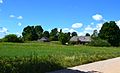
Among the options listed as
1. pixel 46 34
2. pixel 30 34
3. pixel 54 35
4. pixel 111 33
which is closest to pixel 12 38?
pixel 111 33

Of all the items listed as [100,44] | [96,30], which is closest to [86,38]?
[96,30]

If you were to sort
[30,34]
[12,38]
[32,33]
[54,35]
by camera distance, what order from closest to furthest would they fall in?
[12,38], [30,34], [32,33], [54,35]

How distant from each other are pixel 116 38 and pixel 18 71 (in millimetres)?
86803

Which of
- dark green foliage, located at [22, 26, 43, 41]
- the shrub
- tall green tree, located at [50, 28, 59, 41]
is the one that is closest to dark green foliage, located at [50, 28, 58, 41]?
tall green tree, located at [50, 28, 59, 41]

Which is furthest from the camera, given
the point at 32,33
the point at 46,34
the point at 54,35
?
the point at 46,34

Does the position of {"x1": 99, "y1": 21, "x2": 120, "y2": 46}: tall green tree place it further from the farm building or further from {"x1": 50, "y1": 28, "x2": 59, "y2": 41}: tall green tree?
{"x1": 50, "y1": 28, "x2": 59, "y2": 41}: tall green tree

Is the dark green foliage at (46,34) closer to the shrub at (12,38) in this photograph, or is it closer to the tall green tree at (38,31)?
the tall green tree at (38,31)

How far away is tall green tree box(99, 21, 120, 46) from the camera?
327ft

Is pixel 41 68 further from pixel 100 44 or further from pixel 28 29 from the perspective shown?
pixel 28 29

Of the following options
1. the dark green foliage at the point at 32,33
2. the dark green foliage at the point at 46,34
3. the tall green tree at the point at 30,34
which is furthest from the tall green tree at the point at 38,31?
the tall green tree at the point at 30,34

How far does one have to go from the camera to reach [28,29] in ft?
477

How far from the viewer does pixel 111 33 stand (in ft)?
336

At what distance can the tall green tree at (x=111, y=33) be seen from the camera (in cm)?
9981

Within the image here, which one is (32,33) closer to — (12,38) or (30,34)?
(30,34)
